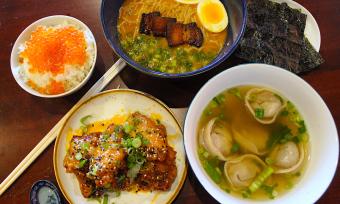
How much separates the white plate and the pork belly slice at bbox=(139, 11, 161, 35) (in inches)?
15.8

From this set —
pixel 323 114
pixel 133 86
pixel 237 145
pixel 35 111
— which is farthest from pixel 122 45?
pixel 323 114

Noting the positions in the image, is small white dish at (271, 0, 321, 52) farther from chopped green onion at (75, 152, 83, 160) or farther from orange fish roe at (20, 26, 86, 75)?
chopped green onion at (75, 152, 83, 160)

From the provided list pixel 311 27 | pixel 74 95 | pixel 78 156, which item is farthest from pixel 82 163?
pixel 311 27

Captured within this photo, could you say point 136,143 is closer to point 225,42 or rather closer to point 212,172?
point 212,172

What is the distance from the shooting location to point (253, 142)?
75.1 inches

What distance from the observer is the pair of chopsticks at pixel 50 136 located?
6.59 ft

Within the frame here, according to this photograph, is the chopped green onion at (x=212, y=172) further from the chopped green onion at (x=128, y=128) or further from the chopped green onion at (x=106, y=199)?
the chopped green onion at (x=106, y=199)

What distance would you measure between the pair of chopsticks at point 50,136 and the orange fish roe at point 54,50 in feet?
0.55

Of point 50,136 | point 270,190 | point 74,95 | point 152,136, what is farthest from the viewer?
point 74,95

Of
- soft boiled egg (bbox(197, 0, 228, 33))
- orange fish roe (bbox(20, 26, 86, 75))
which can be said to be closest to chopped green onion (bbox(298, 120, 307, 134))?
soft boiled egg (bbox(197, 0, 228, 33))

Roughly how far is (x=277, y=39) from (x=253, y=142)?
707 millimetres

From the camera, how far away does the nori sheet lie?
211 centimetres

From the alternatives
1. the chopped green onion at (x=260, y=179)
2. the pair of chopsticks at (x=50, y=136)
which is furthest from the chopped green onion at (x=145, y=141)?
the chopped green onion at (x=260, y=179)

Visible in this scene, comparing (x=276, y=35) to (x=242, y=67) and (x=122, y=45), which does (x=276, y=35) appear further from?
(x=122, y=45)
